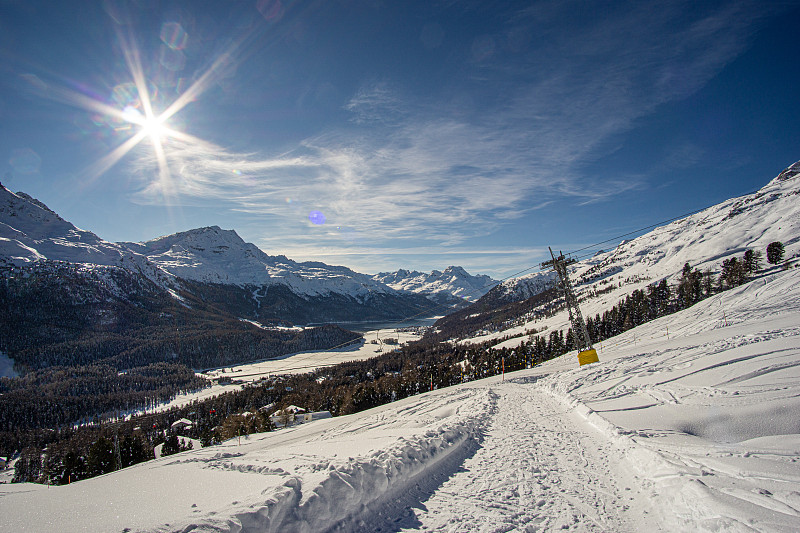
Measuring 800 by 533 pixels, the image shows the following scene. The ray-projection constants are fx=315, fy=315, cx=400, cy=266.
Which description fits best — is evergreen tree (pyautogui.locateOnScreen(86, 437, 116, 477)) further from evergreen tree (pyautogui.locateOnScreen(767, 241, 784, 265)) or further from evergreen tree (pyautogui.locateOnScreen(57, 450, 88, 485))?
evergreen tree (pyautogui.locateOnScreen(767, 241, 784, 265))

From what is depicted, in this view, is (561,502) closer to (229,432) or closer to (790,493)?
(790,493)

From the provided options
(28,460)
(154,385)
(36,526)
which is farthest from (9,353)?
(36,526)

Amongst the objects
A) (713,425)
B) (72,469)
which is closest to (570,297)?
(713,425)

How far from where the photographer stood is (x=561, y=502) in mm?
6113

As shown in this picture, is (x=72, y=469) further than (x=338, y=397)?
No

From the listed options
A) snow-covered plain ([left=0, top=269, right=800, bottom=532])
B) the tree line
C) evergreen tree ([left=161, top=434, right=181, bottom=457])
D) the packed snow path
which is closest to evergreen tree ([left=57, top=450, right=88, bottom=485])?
the tree line

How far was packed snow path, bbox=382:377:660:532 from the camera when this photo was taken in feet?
17.8

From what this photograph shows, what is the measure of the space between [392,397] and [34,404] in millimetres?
148352

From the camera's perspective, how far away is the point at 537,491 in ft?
21.7

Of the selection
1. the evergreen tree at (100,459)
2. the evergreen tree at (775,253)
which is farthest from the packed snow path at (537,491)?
the evergreen tree at (775,253)

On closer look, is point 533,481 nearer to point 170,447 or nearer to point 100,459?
point 100,459

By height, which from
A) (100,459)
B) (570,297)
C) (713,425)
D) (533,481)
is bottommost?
(100,459)

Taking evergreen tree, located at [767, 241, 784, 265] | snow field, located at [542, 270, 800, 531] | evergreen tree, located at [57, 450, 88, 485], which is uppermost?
evergreen tree, located at [767, 241, 784, 265]

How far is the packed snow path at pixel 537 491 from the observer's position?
5.43 meters
